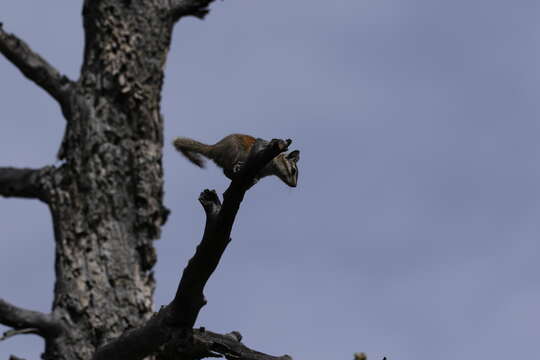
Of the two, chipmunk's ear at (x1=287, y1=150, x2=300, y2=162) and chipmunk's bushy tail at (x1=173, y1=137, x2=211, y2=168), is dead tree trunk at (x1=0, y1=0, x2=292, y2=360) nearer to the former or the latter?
chipmunk's ear at (x1=287, y1=150, x2=300, y2=162)

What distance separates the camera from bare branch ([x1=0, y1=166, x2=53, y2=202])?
4.20 meters

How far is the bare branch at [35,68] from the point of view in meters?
4.23

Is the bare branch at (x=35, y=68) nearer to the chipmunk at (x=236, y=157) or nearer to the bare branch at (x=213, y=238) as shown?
the bare branch at (x=213, y=238)

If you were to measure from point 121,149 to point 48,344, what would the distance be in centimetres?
97

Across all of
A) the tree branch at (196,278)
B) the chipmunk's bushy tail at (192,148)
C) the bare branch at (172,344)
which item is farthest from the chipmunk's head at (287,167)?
the tree branch at (196,278)

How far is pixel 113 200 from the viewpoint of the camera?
4.12 meters

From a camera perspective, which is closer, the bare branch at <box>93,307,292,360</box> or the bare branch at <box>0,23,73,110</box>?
the bare branch at <box>93,307,292,360</box>

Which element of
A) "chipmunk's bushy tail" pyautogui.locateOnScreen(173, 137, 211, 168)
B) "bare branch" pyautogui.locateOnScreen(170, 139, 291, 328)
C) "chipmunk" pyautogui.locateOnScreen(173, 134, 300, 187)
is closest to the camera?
"bare branch" pyautogui.locateOnScreen(170, 139, 291, 328)

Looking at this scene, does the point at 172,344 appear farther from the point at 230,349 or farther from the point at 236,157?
the point at 236,157

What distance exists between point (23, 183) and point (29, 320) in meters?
0.71

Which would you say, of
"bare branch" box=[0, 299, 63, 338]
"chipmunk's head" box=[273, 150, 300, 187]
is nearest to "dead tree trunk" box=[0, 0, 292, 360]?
"bare branch" box=[0, 299, 63, 338]

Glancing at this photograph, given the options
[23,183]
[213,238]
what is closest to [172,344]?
[213,238]

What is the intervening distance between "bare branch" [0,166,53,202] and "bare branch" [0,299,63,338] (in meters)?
0.59

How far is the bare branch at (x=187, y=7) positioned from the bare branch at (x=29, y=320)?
5.60 feet
